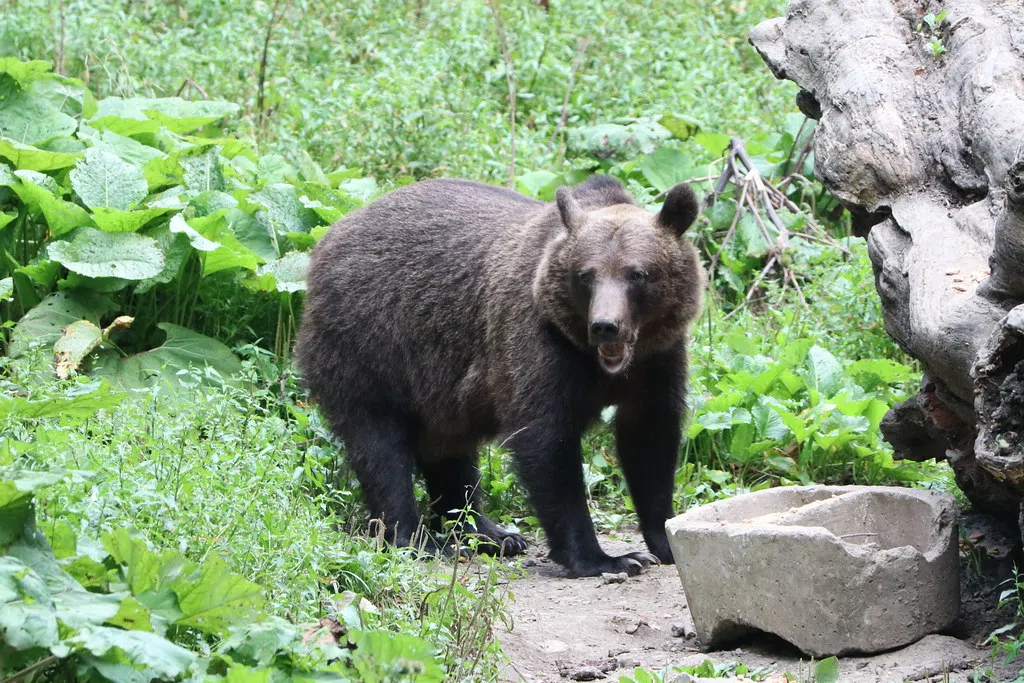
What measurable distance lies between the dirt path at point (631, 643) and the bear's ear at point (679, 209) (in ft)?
5.25

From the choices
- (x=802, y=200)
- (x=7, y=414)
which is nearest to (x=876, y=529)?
(x=7, y=414)

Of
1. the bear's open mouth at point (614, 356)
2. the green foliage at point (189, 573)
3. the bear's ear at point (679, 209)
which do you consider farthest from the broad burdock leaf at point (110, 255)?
the bear's ear at point (679, 209)

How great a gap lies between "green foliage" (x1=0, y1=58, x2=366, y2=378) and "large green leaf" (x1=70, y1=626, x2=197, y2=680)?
3620 mm

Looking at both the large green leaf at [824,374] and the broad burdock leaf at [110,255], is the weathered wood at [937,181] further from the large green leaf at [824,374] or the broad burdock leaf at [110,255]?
the broad burdock leaf at [110,255]

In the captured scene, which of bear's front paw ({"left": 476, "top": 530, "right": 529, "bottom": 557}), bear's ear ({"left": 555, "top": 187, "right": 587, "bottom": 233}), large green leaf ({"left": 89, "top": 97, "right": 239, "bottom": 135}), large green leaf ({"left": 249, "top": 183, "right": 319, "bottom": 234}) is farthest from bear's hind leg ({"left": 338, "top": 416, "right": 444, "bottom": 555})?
large green leaf ({"left": 89, "top": 97, "right": 239, "bottom": 135})

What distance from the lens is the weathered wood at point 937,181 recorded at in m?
3.61

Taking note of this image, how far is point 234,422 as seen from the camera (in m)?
5.25

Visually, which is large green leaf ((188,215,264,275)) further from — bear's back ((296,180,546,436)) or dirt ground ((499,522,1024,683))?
dirt ground ((499,522,1024,683))

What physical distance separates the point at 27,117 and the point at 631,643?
16.9 ft

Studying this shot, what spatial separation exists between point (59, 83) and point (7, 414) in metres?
4.20

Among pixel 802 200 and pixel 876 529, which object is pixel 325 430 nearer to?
pixel 876 529

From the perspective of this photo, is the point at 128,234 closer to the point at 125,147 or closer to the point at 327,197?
the point at 125,147

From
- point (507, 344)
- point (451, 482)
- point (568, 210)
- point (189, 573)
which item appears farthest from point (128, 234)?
point (189, 573)

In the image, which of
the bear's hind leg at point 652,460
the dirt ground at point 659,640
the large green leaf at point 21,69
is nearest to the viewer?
the dirt ground at point 659,640
